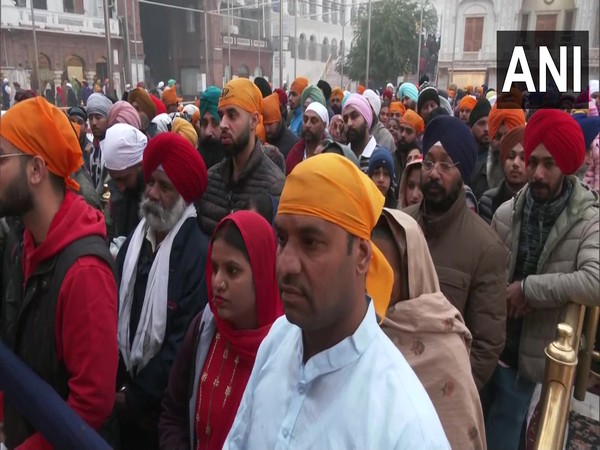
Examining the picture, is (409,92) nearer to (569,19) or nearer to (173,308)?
(173,308)

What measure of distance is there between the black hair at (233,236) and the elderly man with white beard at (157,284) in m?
0.59

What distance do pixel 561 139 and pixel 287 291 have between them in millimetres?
2012

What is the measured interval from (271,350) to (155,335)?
1.11 m

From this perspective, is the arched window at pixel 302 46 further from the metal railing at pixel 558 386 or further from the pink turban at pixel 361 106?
the metal railing at pixel 558 386

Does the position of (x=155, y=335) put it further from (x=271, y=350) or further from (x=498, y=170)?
(x=498, y=170)

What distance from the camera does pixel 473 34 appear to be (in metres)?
34.6

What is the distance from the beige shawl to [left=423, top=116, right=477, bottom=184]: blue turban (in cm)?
91

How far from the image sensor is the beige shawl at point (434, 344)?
1.67 metres

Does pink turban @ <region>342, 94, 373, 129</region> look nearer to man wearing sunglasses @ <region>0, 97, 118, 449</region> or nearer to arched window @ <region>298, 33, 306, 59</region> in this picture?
man wearing sunglasses @ <region>0, 97, 118, 449</region>

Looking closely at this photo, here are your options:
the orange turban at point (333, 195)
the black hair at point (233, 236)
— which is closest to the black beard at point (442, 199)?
the black hair at point (233, 236)

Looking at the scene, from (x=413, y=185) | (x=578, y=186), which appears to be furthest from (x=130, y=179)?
(x=578, y=186)

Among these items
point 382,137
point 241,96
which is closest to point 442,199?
point 241,96

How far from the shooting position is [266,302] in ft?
6.37

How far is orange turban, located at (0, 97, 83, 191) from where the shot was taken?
6.39 ft
